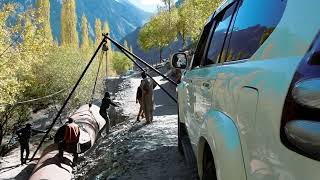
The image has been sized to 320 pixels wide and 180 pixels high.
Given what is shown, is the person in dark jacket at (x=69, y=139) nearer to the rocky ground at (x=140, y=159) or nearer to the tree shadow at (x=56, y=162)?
the tree shadow at (x=56, y=162)

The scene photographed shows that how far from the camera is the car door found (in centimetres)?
360

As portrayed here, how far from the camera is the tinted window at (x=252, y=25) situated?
8.02ft

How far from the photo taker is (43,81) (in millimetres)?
42719

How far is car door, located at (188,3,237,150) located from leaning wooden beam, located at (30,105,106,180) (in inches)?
293

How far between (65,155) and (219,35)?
9.99 m

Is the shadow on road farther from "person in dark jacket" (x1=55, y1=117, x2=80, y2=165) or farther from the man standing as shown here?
the man standing

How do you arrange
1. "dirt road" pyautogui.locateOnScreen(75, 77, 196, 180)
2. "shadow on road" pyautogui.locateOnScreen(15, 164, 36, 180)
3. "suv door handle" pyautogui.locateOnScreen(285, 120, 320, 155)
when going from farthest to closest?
"shadow on road" pyautogui.locateOnScreen(15, 164, 36, 180)
"dirt road" pyautogui.locateOnScreen(75, 77, 196, 180)
"suv door handle" pyautogui.locateOnScreen(285, 120, 320, 155)

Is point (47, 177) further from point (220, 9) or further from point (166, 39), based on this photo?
point (166, 39)

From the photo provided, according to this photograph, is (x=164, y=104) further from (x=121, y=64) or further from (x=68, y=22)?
(x=121, y=64)

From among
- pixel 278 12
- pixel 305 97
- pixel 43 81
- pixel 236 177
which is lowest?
pixel 43 81

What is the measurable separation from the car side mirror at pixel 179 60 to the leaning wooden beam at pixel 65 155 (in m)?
5.78

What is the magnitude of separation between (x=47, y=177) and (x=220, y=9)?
26.2 feet

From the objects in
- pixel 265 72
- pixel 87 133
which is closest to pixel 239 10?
pixel 265 72

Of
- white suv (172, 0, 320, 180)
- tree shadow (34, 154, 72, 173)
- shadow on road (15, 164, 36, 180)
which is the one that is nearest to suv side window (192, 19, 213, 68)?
white suv (172, 0, 320, 180)
